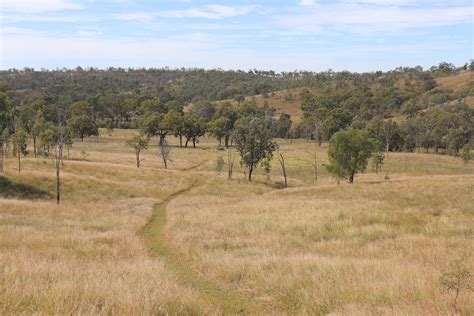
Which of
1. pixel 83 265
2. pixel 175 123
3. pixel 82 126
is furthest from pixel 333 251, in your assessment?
pixel 82 126

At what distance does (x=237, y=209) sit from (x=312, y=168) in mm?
69242

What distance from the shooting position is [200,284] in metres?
14.3

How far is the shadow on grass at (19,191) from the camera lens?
48688mm

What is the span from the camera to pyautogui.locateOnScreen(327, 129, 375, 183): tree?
6769 centimetres

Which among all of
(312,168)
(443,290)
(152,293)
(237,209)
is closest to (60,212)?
(237,209)

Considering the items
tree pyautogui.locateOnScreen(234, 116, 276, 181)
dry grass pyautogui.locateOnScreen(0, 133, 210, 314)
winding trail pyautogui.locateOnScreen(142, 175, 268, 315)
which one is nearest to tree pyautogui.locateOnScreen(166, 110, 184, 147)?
tree pyautogui.locateOnScreen(234, 116, 276, 181)

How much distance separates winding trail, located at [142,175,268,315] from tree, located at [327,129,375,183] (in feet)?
147

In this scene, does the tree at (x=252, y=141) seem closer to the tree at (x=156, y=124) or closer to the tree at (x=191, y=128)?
the tree at (x=156, y=124)

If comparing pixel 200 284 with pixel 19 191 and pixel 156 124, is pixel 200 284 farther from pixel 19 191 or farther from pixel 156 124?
pixel 156 124

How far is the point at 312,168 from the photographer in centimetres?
10212

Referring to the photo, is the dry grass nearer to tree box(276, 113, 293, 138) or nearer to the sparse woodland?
the sparse woodland

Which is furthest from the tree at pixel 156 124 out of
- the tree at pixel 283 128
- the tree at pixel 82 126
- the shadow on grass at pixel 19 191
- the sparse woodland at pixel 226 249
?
the shadow on grass at pixel 19 191

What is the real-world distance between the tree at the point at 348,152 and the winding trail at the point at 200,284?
44841 mm

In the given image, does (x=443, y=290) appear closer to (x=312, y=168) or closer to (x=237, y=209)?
(x=237, y=209)
